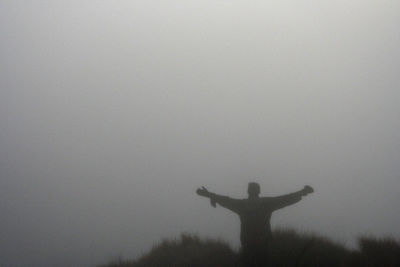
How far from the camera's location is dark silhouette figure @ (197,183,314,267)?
607 cm

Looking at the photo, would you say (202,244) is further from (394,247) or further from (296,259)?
(394,247)

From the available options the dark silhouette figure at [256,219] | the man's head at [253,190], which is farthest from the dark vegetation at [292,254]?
the man's head at [253,190]

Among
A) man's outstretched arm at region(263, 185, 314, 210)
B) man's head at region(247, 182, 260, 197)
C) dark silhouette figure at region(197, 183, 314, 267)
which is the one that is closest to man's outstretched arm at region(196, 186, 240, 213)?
dark silhouette figure at region(197, 183, 314, 267)

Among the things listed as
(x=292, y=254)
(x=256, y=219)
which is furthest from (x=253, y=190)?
(x=292, y=254)

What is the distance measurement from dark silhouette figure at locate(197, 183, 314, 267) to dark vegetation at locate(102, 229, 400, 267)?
186 millimetres

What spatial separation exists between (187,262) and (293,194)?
6.64 feet

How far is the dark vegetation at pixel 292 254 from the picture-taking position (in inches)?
228

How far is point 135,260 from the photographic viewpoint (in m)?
7.54

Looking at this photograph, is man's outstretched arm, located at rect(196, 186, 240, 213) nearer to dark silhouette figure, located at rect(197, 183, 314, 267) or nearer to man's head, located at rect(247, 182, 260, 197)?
dark silhouette figure, located at rect(197, 183, 314, 267)

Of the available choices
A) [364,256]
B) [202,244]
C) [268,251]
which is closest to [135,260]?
[202,244]

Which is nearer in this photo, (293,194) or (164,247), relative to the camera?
(293,194)

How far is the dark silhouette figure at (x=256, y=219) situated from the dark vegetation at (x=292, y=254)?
0.19 metres

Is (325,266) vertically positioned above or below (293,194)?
below

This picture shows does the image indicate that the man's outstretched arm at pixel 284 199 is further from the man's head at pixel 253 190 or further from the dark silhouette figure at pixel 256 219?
the man's head at pixel 253 190
